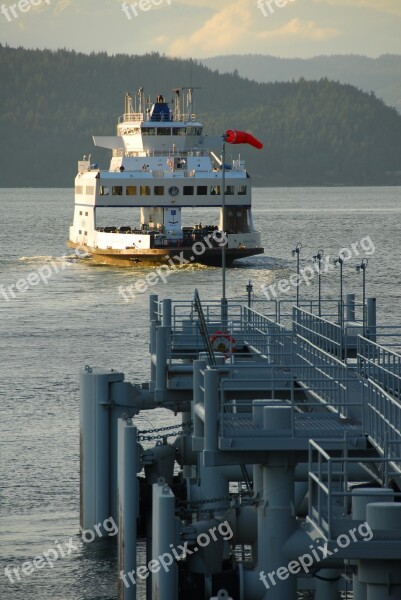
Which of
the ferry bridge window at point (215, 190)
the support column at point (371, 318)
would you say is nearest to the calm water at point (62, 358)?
the ferry bridge window at point (215, 190)

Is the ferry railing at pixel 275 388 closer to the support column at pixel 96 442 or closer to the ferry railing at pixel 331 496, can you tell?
the support column at pixel 96 442

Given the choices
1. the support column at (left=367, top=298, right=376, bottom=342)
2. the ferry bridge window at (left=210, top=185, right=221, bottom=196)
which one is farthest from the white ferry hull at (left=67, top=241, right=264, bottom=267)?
the support column at (left=367, top=298, right=376, bottom=342)

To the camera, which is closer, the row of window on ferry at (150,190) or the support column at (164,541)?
the support column at (164,541)

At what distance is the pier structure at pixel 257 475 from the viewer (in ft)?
54.8

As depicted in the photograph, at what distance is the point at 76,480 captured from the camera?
3425cm

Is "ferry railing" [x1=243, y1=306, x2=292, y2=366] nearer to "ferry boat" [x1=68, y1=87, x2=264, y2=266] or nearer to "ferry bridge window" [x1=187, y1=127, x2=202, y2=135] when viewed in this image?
"ferry boat" [x1=68, y1=87, x2=264, y2=266]

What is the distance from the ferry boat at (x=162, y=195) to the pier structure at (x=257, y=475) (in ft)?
220

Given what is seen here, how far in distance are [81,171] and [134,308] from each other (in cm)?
3547

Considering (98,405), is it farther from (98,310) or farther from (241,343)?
(98,310)

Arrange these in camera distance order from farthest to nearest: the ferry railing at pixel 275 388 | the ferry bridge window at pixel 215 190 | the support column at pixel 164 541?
the ferry bridge window at pixel 215 190, the ferry railing at pixel 275 388, the support column at pixel 164 541

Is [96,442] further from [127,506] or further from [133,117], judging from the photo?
[133,117]

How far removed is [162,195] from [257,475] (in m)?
82.5

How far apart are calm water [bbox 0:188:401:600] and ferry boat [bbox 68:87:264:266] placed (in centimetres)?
163

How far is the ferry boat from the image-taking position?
9825 cm
